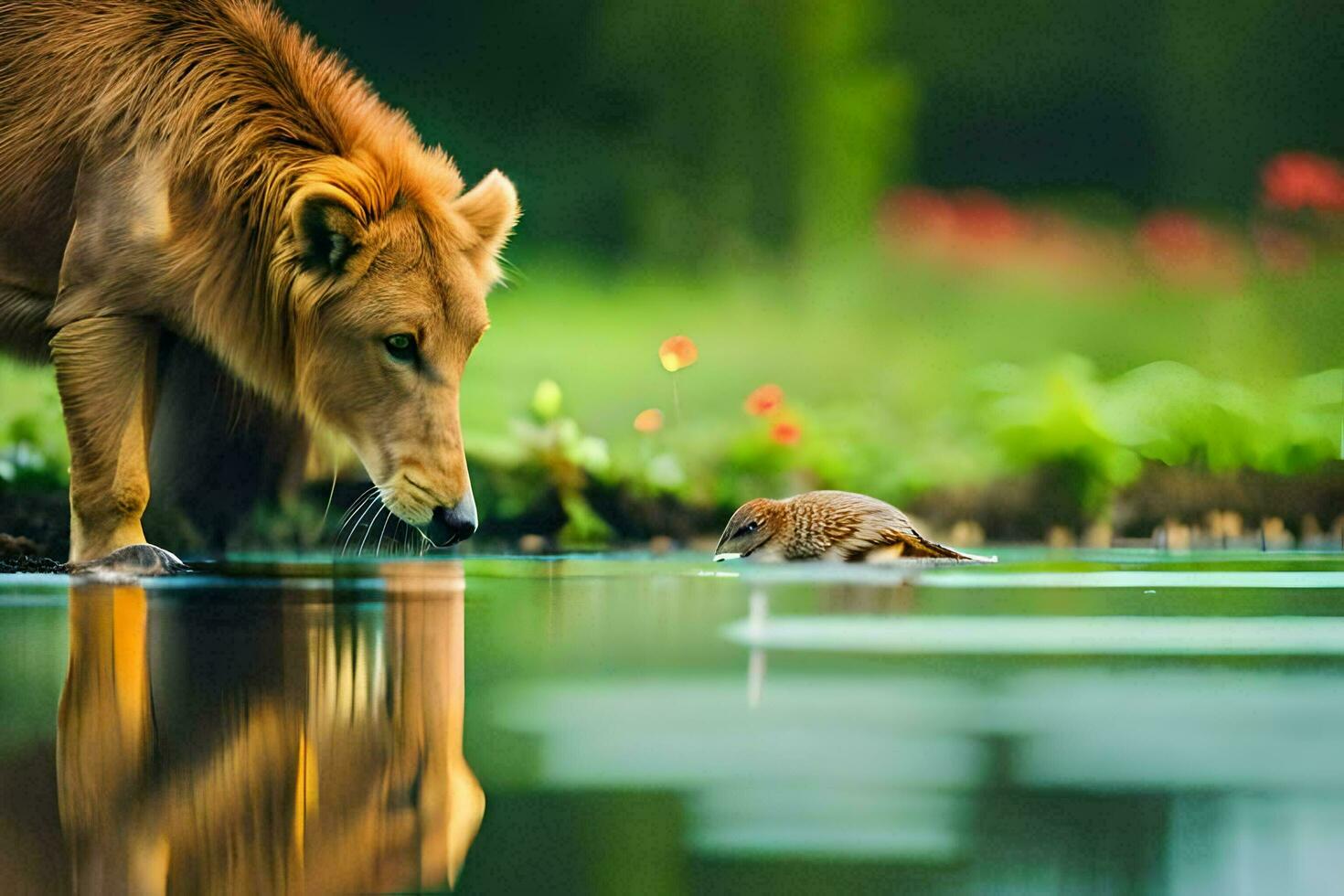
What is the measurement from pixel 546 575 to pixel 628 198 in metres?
1.94

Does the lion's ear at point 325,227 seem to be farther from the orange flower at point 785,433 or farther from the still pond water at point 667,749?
the orange flower at point 785,433

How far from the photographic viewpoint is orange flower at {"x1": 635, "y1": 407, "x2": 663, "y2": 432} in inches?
173

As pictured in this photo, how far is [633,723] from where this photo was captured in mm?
1348

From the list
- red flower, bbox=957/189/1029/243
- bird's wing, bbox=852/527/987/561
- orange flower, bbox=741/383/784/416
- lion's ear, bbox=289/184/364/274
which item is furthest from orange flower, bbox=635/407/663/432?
lion's ear, bbox=289/184/364/274

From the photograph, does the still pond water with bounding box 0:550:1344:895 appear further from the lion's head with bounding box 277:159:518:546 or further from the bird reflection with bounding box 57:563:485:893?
the lion's head with bounding box 277:159:518:546

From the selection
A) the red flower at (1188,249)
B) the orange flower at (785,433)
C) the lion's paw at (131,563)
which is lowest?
the lion's paw at (131,563)

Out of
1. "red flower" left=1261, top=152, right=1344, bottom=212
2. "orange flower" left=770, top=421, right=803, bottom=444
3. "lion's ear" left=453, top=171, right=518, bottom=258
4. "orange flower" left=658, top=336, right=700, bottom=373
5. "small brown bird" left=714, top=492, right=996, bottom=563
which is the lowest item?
"small brown bird" left=714, top=492, right=996, bottom=563

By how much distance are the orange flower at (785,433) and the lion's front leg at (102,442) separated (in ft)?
6.67

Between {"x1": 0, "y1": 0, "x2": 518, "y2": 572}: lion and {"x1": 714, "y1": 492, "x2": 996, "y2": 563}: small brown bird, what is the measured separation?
96cm

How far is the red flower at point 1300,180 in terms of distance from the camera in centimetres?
484

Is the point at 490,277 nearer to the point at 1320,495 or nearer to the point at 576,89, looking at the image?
the point at 576,89

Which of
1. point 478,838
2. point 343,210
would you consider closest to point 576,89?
point 343,210

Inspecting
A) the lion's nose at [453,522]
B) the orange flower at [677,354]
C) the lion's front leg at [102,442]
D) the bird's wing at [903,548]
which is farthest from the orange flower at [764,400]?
the lion's front leg at [102,442]

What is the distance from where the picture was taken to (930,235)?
4680mm
